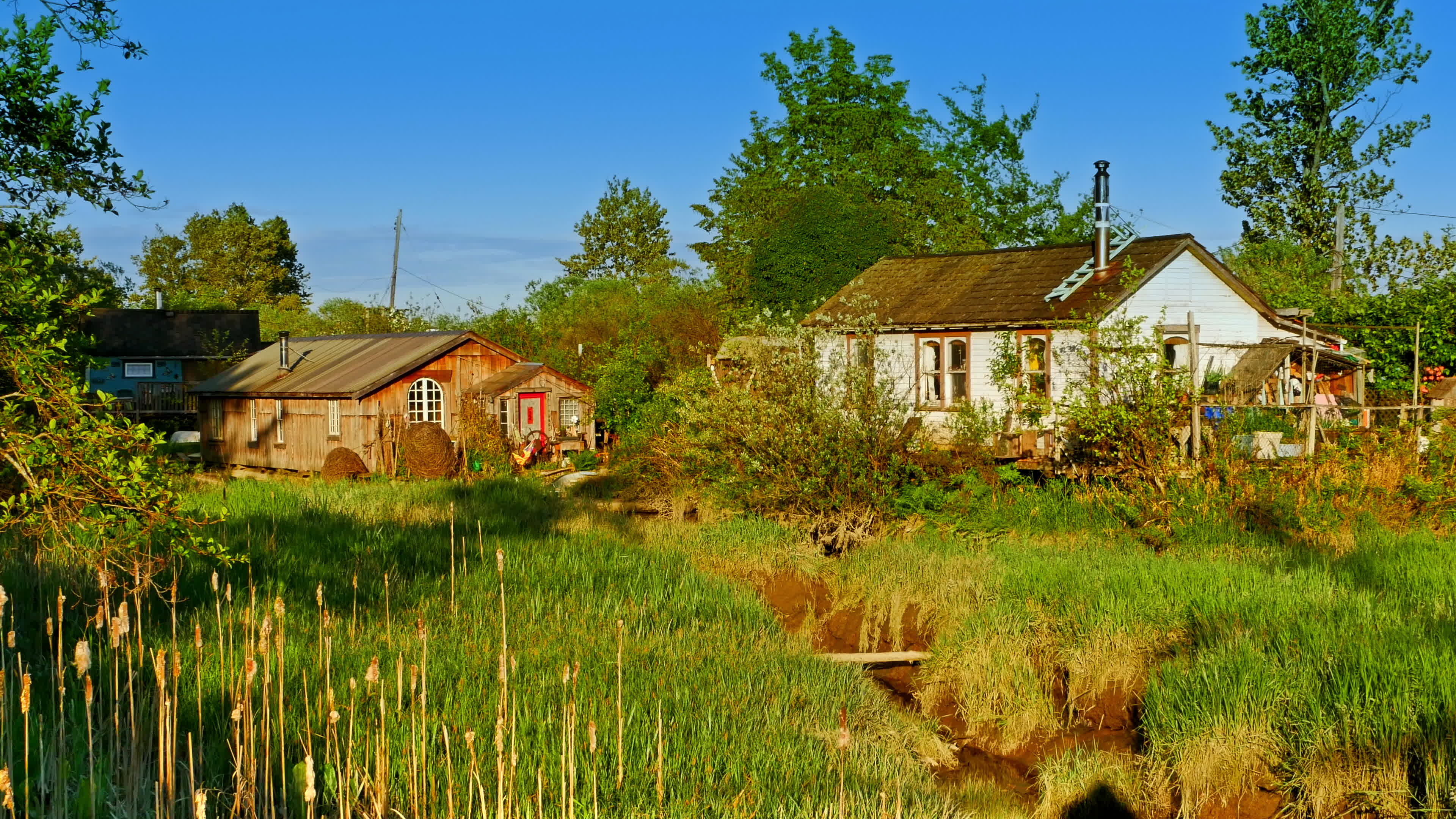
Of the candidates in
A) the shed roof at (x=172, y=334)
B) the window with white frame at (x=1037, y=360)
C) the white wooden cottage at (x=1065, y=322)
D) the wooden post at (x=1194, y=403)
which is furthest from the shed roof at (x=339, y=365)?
the wooden post at (x=1194, y=403)

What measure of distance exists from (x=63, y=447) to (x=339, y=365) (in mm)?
24927

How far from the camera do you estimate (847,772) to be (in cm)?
721

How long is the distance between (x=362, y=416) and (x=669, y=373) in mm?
7667

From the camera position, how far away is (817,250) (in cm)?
3856

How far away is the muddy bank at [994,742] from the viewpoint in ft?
29.2

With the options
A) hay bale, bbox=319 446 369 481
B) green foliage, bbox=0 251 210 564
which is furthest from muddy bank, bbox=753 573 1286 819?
hay bale, bbox=319 446 369 481

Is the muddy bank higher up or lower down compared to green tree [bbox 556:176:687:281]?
lower down

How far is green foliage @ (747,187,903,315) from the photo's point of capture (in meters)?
38.4

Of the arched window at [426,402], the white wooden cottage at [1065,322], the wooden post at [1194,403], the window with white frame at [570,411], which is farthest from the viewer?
the window with white frame at [570,411]

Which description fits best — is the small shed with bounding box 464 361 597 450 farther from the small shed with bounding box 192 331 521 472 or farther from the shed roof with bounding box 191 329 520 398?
the shed roof with bounding box 191 329 520 398

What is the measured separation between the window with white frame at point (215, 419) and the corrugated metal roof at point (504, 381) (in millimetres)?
8458

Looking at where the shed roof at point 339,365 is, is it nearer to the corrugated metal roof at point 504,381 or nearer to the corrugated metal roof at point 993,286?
the corrugated metal roof at point 504,381

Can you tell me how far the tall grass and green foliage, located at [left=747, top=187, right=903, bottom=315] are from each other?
2596 centimetres

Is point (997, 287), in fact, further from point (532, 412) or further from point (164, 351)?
point (164, 351)
